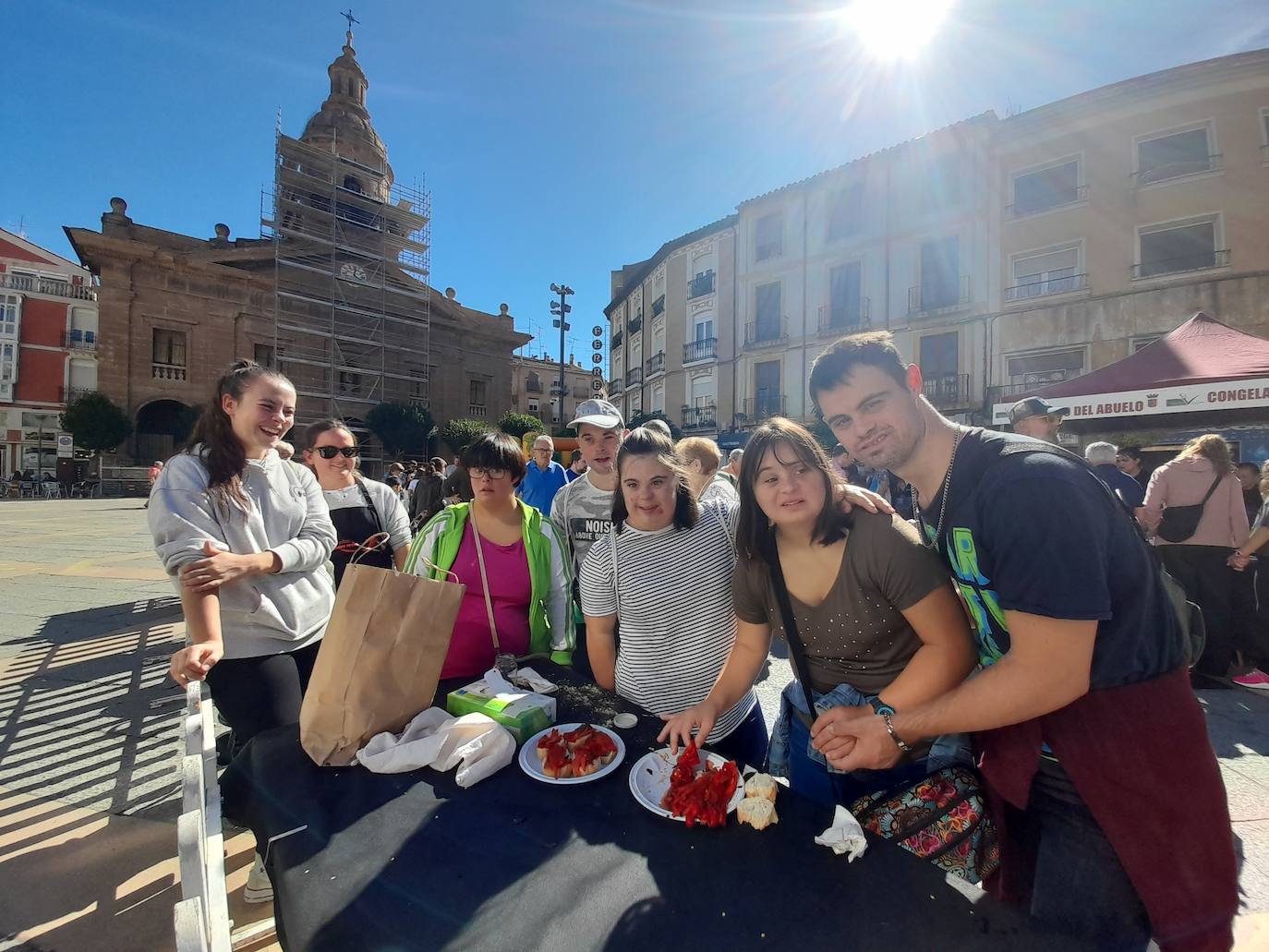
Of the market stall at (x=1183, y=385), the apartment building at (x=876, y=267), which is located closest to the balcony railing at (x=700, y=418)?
the apartment building at (x=876, y=267)

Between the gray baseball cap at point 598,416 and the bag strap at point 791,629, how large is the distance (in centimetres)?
183

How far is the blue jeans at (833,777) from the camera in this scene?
162 centimetres

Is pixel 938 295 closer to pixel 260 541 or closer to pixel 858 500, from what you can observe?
pixel 858 500

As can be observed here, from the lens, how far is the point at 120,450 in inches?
1008

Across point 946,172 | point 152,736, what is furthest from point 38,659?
point 946,172

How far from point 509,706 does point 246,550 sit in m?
1.22

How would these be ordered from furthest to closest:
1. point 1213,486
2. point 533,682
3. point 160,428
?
point 160,428, point 1213,486, point 533,682

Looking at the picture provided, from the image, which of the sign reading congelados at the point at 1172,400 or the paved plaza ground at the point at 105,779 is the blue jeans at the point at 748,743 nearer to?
the paved plaza ground at the point at 105,779

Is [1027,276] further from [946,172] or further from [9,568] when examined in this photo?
[9,568]

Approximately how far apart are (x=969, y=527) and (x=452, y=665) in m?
1.92

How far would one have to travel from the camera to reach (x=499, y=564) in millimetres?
2387

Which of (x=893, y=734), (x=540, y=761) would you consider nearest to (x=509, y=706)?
(x=540, y=761)

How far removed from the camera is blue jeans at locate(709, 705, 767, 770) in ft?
6.77

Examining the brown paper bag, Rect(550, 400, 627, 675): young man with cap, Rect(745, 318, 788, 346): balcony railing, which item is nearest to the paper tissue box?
the brown paper bag
